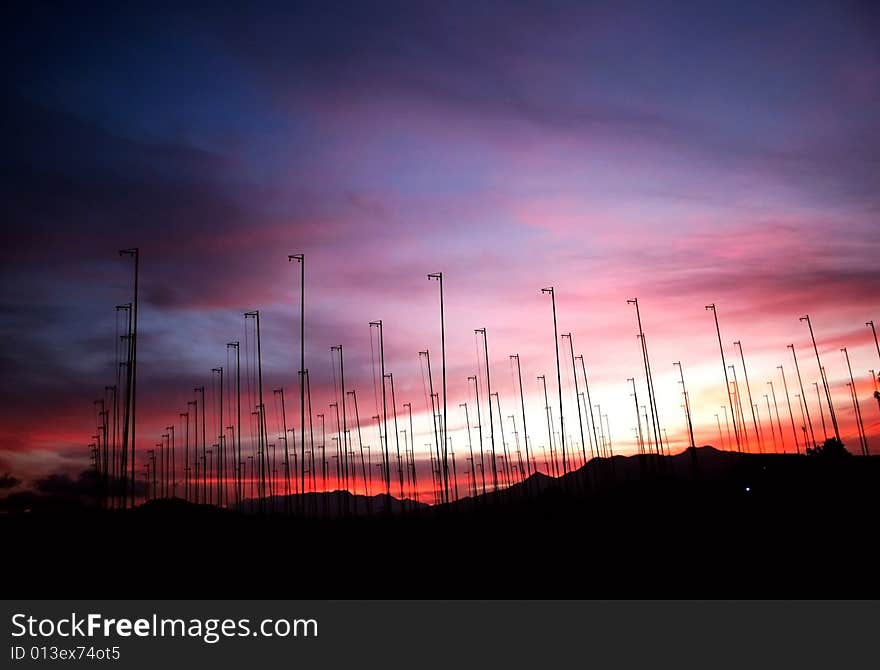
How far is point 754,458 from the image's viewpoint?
336ft

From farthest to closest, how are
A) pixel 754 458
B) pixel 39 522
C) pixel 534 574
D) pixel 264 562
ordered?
pixel 754 458 < pixel 39 522 < pixel 264 562 < pixel 534 574

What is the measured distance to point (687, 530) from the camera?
1451 inches

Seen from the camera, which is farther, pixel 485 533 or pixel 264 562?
pixel 485 533

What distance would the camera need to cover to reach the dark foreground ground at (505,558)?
27.5 meters

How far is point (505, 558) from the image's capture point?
32.9 metres

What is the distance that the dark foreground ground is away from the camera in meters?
27.5
